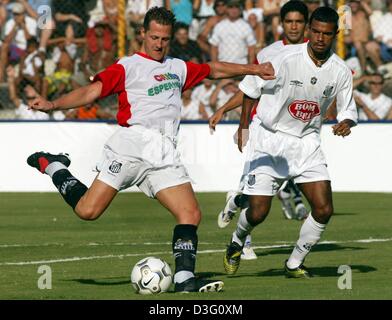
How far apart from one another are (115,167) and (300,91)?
1839mm

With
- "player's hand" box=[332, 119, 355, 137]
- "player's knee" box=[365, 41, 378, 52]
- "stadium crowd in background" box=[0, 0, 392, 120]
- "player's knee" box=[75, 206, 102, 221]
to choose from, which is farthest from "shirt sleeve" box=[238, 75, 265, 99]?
"player's knee" box=[365, 41, 378, 52]

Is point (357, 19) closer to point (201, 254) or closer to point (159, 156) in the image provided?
point (201, 254)

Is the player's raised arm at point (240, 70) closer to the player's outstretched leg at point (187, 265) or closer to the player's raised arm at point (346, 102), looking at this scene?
the player's raised arm at point (346, 102)

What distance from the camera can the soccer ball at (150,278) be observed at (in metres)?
9.54

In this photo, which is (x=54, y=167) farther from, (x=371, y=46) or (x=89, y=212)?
(x=371, y=46)

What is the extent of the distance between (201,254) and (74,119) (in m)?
8.55

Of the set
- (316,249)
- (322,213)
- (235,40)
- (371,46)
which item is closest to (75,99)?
(322,213)

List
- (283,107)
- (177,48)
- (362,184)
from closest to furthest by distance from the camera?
(283,107), (362,184), (177,48)

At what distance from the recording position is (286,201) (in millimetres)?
16844

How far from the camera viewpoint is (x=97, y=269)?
37.2ft

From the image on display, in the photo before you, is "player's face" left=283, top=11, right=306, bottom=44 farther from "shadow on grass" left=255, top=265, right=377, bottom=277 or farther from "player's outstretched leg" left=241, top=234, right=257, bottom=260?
"shadow on grass" left=255, top=265, right=377, bottom=277

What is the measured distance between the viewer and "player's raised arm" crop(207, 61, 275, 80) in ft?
33.2

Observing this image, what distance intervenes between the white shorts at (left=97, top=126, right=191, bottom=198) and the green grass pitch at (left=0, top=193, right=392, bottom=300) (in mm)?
904

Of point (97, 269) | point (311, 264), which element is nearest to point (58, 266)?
point (97, 269)
